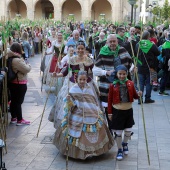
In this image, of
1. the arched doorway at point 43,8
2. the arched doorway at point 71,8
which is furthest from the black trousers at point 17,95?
the arched doorway at point 43,8

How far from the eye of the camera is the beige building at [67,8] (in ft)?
178

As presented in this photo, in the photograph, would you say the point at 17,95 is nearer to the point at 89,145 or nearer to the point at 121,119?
the point at 89,145

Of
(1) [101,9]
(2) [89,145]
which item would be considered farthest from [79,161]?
(1) [101,9]

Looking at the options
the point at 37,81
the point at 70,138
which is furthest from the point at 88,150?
the point at 37,81

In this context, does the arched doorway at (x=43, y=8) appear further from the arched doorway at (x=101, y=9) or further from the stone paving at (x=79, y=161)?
the stone paving at (x=79, y=161)

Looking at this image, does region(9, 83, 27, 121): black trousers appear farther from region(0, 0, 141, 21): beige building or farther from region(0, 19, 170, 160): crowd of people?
region(0, 0, 141, 21): beige building

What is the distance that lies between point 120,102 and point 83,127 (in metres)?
0.70

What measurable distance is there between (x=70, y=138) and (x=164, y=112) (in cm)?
425

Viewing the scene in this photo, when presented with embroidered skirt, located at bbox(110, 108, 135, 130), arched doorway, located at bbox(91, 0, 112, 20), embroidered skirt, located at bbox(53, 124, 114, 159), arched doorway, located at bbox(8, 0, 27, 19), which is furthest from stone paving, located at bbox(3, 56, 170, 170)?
arched doorway, located at bbox(8, 0, 27, 19)

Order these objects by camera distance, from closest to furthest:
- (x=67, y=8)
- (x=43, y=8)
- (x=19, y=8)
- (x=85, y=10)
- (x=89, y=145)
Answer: (x=89, y=145) < (x=85, y=10) < (x=67, y=8) < (x=19, y=8) < (x=43, y=8)

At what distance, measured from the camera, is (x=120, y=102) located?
20.2ft

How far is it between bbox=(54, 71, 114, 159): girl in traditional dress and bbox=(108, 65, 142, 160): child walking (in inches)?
7.3

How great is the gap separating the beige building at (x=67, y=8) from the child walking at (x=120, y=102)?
158 ft

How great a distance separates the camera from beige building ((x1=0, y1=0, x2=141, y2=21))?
178ft
